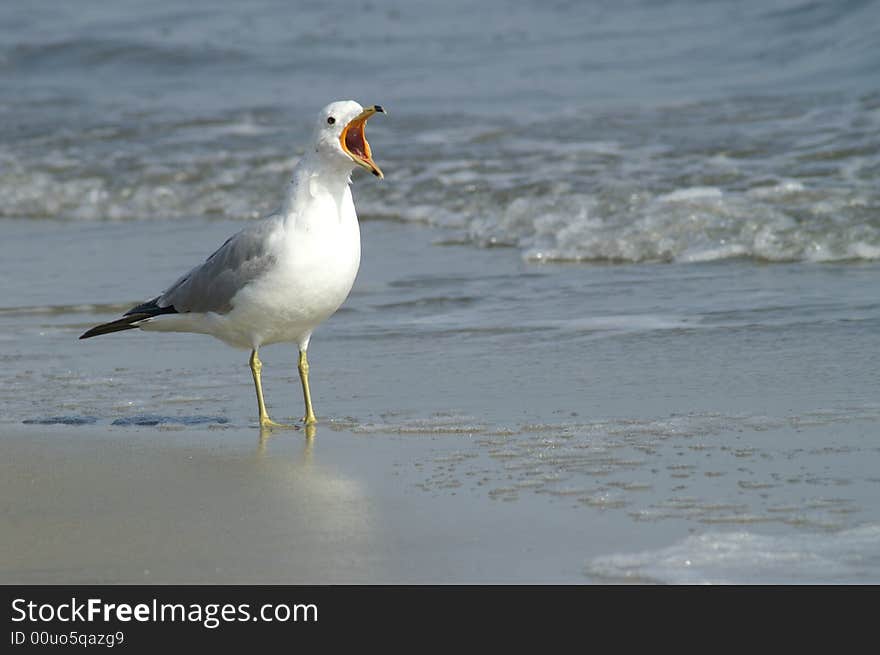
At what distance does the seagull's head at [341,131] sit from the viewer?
557 cm

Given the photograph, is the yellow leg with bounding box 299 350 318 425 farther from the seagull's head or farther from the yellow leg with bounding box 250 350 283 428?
the seagull's head

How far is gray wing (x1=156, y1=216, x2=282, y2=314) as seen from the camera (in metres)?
5.64

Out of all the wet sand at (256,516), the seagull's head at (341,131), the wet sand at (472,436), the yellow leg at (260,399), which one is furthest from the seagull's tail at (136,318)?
the seagull's head at (341,131)

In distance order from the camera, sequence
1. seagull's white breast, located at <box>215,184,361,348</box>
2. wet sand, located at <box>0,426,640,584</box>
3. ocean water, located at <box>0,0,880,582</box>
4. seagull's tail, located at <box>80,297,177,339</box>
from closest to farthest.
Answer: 1. wet sand, located at <box>0,426,640,584</box>
2. ocean water, located at <box>0,0,880,582</box>
3. seagull's white breast, located at <box>215,184,361,348</box>
4. seagull's tail, located at <box>80,297,177,339</box>

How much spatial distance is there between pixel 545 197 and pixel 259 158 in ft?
10.7

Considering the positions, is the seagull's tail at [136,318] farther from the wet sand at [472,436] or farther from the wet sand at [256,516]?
the wet sand at [256,516]

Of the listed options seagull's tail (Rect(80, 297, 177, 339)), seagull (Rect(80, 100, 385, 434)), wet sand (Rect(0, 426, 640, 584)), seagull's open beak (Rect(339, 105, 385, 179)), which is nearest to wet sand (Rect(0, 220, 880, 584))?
wet sand (Rect(0, 426, 640, 584))

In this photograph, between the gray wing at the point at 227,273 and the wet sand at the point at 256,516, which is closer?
the wet sand at the point at 256,516

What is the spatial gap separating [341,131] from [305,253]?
47 centimetres

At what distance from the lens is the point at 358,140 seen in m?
5.68

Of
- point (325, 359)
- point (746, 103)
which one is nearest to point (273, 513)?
point (325, 359)

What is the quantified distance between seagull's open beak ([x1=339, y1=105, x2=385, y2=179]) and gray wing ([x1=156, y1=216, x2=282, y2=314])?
0.37 meters

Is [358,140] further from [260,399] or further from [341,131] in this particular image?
[260,399]

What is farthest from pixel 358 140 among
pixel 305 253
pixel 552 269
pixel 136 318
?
pixel 552 269
